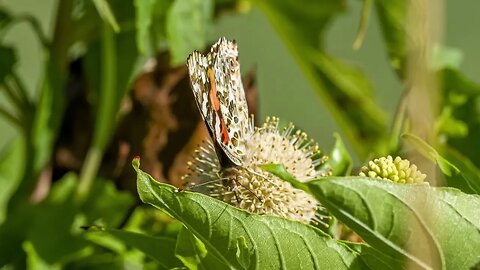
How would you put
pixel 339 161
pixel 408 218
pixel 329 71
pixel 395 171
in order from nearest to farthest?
pixel 408 218, pixel 395 171, pixel 339 161, pixel 329 71

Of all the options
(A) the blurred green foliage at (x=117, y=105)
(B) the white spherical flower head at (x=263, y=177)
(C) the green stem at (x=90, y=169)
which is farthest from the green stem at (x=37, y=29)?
(B) the white spherical flower head at (x=263, y=177)

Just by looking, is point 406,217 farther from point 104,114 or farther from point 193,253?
point 104,114

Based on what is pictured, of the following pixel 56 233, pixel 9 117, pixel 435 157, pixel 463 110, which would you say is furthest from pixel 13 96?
pixel 435 157

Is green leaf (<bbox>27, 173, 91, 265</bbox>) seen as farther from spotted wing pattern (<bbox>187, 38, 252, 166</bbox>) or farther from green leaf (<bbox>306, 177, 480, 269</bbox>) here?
green leaf (<bbox>306, 177, 480, 269</bbox>)

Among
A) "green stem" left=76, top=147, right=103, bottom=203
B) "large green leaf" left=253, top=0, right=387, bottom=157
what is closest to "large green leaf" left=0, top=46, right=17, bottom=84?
"green stem" left=76, top=147, right=103, bottom=203

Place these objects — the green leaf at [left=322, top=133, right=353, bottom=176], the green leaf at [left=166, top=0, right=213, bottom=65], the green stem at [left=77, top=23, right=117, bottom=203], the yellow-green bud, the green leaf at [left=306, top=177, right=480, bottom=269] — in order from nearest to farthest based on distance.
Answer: the green leaf at [left=306, top=177, right=480, bottom=269]
the yellow-green bud
the green leaf at [left=322, top=133, right=353, bottom=176]
the green leaf at [left=166, top=0, right=213, bottom=65]
the green stem at [left=77, top=23, right=117, bottom=203]

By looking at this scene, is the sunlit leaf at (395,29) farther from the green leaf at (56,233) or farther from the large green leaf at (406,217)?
the large green leaf at (406,217)
